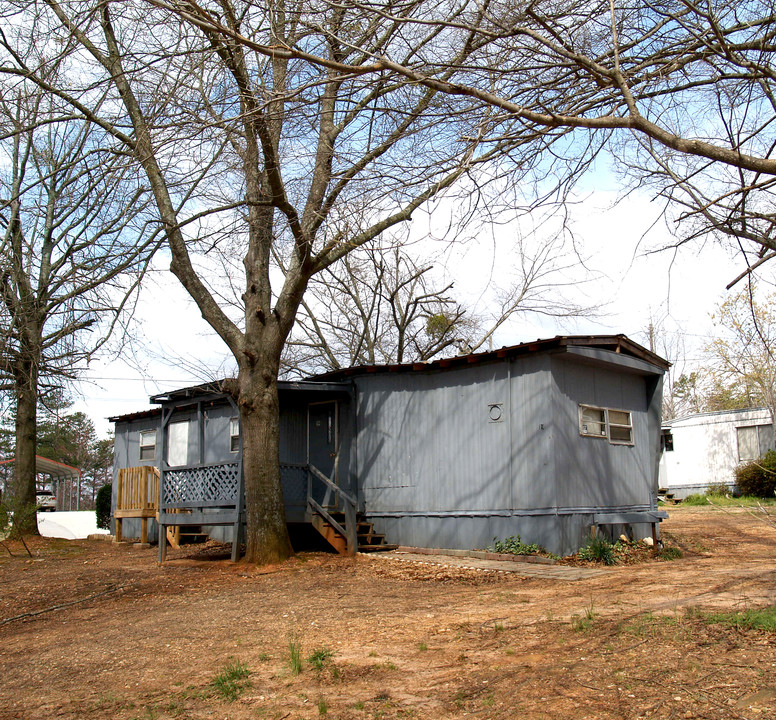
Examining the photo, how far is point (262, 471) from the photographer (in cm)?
1177

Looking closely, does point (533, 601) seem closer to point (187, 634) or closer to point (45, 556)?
point (187, 634)

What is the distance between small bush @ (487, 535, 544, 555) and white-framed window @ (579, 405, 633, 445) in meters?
1.99

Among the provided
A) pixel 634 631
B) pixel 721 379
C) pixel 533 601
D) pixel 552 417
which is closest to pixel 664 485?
pixel 721 379

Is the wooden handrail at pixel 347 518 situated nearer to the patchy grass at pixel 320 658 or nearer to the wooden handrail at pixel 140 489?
the wooden handrail at pixel 140 489

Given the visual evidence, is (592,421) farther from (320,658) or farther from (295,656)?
(295,656)

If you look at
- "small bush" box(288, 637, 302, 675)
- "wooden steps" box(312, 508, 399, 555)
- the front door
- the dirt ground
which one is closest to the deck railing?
the front door

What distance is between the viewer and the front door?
14922 mm

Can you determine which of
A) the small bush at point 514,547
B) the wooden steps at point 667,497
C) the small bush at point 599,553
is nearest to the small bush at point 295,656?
the small bush at point 514,547

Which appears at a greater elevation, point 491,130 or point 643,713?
point 491,130

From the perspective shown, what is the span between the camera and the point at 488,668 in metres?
5.07

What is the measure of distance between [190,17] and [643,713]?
15.7 ft

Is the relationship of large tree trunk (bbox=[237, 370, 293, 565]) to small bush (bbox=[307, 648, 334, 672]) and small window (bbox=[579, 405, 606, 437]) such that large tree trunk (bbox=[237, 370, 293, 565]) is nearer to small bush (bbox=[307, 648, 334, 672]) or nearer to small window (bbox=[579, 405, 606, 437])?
small window (bbox=[579, 405, 606, 437])

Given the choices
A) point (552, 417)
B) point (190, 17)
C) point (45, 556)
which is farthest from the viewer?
point (45, 556)

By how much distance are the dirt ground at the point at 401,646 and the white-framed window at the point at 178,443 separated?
25.9 feet
